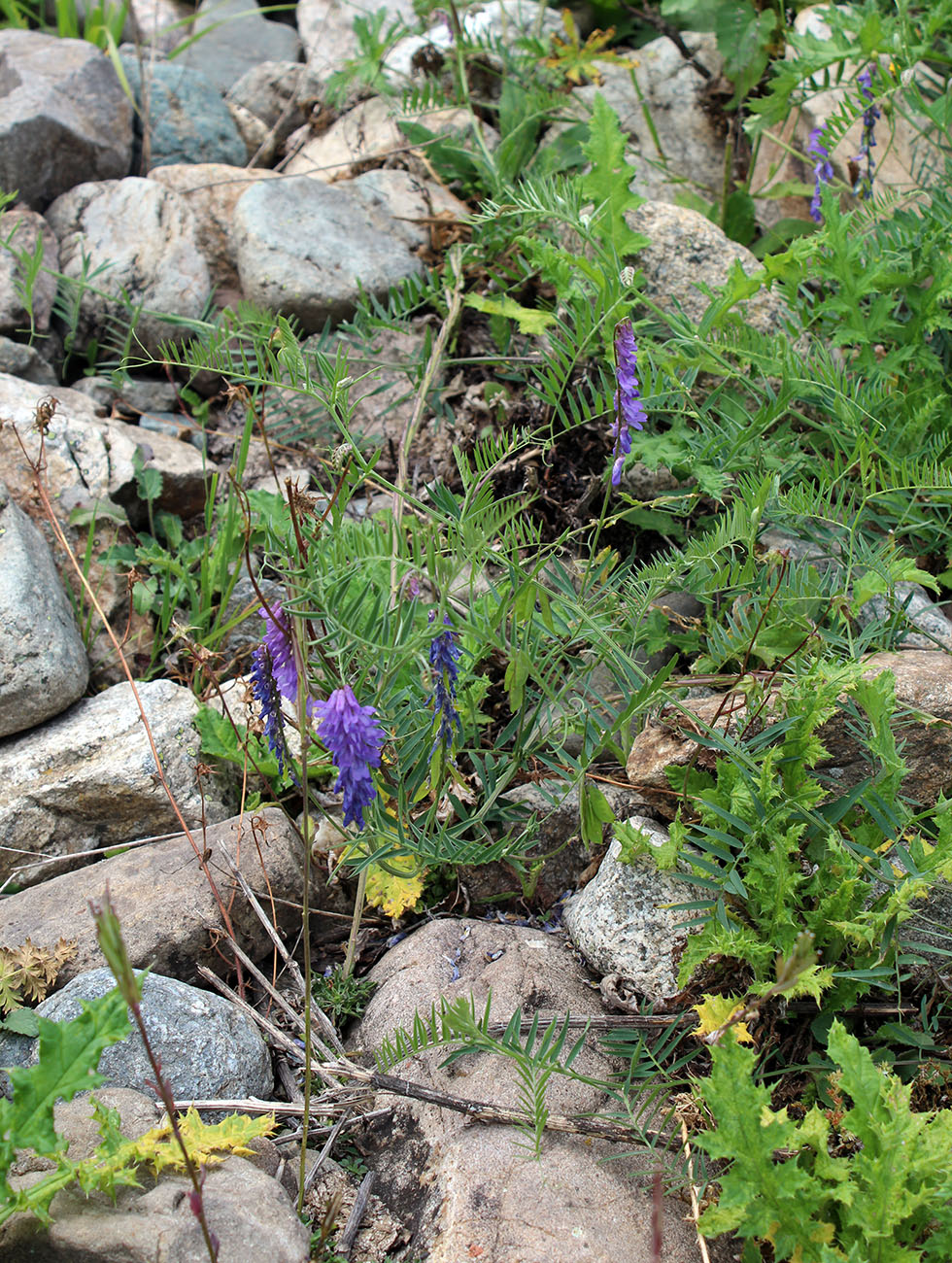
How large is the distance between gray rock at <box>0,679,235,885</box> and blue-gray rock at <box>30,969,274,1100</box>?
491 mm

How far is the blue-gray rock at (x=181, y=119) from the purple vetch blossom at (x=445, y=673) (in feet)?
10.8

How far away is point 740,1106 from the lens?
1.42m

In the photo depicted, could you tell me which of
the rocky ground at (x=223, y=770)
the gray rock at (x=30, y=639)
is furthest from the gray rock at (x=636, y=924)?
the gray rock at (x=30, y=639)

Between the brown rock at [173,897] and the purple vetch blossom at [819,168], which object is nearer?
the brown rock at [173,897]

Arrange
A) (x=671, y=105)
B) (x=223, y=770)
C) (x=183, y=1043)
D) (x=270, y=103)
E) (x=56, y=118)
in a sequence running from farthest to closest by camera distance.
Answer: (x=270, y=103)
(x=671, y=105)
(x=56, y=118)
(x=223, y=770)
(x=183, y=1043)

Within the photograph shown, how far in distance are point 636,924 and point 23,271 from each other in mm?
2728

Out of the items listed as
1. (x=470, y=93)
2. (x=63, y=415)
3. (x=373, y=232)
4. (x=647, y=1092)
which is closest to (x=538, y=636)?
(x=647, y=1092)

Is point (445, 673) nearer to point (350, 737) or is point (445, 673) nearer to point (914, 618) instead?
point (350, 737)

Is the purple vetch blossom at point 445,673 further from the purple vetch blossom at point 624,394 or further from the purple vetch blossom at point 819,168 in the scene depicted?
the purple vetch blossom at point 819,168

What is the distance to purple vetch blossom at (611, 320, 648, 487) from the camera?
204 centimetres

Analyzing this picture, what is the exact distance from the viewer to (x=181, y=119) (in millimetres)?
4195

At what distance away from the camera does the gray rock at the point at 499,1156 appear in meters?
1.50

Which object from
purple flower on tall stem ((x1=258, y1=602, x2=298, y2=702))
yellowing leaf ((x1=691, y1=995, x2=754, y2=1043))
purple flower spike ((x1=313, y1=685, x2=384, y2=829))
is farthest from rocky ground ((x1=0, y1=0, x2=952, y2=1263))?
purple flower spike ((x1=313, y1=685, x2=384, y2=829))

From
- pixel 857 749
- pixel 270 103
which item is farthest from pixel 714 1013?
pixel 270 103
